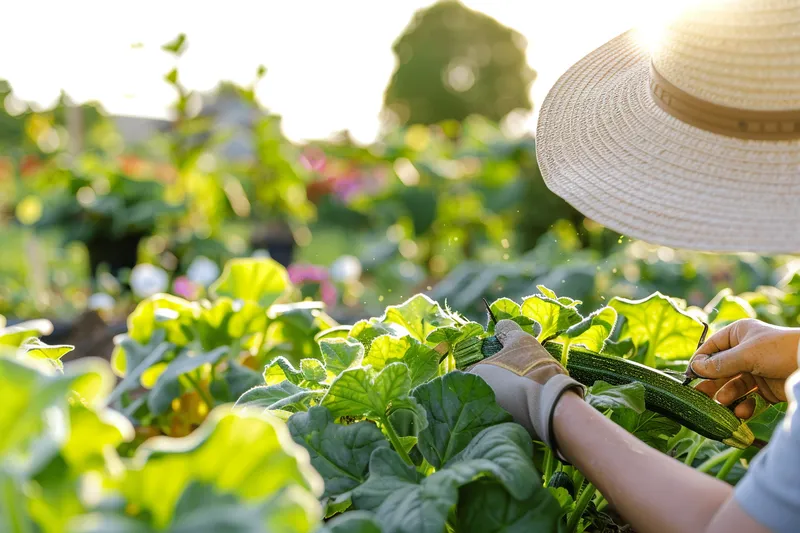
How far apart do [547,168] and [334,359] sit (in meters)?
0.56

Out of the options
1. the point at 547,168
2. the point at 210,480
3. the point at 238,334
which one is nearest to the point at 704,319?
the point at 547,168

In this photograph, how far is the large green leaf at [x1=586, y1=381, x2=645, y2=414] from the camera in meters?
1.30

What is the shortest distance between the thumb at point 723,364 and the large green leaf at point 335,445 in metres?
0.63

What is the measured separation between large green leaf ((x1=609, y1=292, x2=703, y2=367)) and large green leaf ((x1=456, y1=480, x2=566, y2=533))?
698 millimetres

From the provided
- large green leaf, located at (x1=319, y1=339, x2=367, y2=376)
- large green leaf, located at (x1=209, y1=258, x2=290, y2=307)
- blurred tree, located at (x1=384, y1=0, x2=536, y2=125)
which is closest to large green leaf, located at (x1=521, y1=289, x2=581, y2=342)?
large green leaf, located at (x1=319, y1=339, x2=367, y2=376)

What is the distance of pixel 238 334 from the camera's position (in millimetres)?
2061

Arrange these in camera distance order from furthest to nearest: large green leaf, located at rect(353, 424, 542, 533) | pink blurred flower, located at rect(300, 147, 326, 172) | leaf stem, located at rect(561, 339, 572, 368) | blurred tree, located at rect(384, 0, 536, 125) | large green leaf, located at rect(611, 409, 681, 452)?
blurred tree, located at rect(384, 0, 536, 125)
pink blurred flower, located at rect(300, 147, 326, 172)
leaf stem, located at rect(561, 339, 572, 368)
large green leaf, located at rect(611, 409, 681, 452)
large green leaf, located at rect(353, 424, 542, 533)

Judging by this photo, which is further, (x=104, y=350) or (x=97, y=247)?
(x=97, y=247)

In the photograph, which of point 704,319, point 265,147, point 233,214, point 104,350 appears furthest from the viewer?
point 265,147

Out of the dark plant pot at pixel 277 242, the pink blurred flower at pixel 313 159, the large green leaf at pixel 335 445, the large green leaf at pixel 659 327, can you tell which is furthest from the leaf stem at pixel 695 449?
the pink blurred flower at pixel 313 159

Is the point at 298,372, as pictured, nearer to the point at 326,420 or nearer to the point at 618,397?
the point at 326,420

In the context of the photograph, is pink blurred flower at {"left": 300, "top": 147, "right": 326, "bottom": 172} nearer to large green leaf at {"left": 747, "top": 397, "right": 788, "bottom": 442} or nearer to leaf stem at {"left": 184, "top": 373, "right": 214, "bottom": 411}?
leaf stem at {"left": 184, "top": 373, "right": 214, "bottom": 411}

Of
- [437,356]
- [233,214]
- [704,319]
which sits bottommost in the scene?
[233,214]

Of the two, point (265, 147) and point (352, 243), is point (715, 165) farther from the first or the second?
point (352, 243)
